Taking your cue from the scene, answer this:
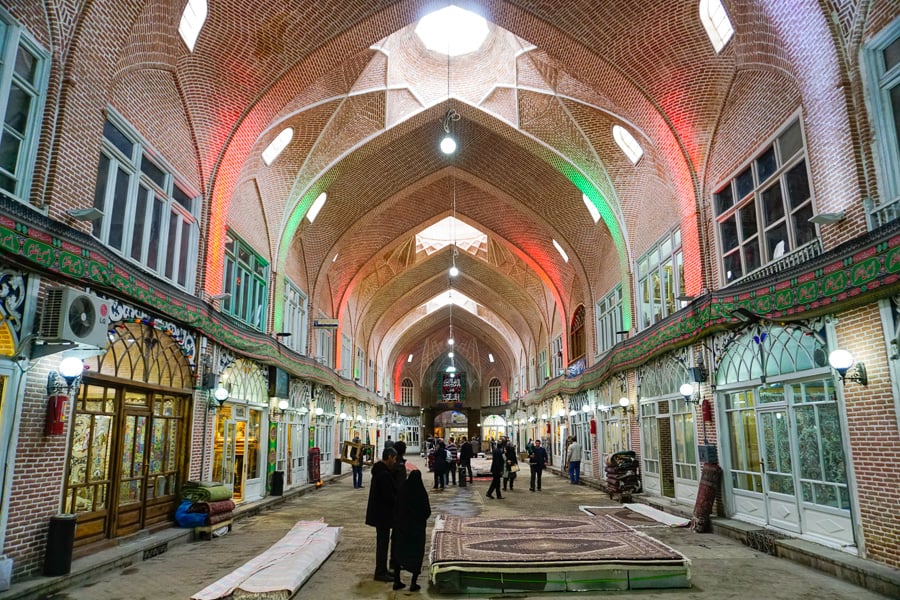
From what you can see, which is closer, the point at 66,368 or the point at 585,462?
the point at 66,368

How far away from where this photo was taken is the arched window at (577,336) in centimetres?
2347

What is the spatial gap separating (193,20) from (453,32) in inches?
334

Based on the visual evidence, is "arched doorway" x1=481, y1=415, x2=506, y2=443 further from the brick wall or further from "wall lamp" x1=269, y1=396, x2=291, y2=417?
the brick wall

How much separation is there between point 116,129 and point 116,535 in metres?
5.81

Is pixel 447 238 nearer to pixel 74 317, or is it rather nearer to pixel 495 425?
pixel 74 317

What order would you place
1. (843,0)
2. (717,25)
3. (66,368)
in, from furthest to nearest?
(717,25)
(843,0)
(66,368)

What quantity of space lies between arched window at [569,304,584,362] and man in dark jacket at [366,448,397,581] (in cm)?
1712

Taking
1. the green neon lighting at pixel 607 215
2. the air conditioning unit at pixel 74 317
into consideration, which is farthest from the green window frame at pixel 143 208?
the green neon lighting at pixel 607 215

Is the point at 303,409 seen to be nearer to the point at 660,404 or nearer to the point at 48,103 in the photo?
the point at 660,404

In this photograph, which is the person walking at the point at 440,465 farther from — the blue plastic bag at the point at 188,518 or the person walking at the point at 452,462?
the blue plastic bag at the point at 188,518

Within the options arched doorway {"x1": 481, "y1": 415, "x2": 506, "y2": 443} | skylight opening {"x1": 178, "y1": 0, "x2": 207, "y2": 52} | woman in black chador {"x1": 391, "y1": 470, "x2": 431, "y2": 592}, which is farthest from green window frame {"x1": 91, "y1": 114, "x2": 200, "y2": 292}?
arched doorway {"x1": 481, "y1": 415, "x2": 506, "y2": 443}

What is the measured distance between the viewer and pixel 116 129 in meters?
9.09

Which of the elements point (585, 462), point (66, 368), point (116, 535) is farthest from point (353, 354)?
point (66, 368)

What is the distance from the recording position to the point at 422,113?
1686 cm
